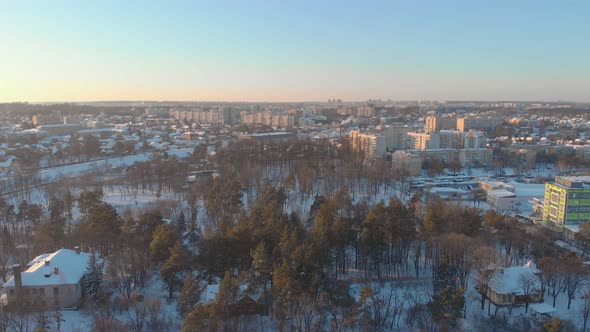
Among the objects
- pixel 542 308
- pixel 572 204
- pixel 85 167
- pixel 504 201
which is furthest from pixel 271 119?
pixel 542 308

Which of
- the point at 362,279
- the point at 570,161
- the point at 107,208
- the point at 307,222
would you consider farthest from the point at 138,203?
the point at 570,161

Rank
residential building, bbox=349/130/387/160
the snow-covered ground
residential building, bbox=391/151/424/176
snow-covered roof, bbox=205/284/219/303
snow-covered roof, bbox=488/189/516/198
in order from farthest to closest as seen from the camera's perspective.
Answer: residential building, bbox=349/130/387/160 < residential building, bbox=391/151/424/176 < the snow-covered ground < snow-covered roof, bbox=488/189/516/198 < snow-covered roof, bbox=205/284/219/303

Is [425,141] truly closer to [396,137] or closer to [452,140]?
[452,140]

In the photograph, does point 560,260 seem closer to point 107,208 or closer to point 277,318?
point 277,318

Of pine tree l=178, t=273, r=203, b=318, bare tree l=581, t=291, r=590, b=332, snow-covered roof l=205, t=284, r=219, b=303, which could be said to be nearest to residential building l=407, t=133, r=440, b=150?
bare tree l=581, t=291, r=590, b=332

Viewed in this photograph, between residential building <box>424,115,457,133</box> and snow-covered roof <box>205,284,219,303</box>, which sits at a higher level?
residential building <box>424,115,457,133</box>

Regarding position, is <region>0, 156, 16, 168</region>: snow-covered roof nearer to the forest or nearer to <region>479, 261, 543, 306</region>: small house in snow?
the forest

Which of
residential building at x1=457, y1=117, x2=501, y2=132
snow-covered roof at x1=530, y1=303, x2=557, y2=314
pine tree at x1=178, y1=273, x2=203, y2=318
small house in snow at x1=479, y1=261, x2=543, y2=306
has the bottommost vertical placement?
snow-covered roof at x1=530, y1=303, x2=557, y2=314

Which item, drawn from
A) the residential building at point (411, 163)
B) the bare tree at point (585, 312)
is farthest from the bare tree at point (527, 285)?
the residential building at point (411, 163)
